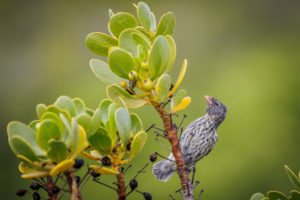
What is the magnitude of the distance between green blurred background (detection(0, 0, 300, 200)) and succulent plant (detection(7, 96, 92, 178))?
2.26 m

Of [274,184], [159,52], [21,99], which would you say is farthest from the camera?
[21,99]

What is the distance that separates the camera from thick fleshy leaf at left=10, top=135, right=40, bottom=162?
2.33 feet

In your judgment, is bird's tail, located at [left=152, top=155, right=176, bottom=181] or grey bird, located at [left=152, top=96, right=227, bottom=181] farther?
bird's tail, located at [left=152, top=155, right=176, bottom=181]

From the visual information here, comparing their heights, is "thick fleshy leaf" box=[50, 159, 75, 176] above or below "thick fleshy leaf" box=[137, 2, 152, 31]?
below

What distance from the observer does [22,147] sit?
721mm

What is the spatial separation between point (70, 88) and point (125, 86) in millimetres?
3089

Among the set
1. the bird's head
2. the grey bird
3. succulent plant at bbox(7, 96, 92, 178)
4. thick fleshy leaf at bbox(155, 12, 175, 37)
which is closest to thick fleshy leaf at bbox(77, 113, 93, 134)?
succulent plant at bbox(7, 96, 92, 178)

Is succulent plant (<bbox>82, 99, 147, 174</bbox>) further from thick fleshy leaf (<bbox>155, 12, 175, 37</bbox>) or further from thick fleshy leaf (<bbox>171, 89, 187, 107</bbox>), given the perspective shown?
thick fleshy leaf (<bbox>155, 12, 175, 37</bbox>)

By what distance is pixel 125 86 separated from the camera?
38.1 inches

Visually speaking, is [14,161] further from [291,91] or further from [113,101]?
[113,101]

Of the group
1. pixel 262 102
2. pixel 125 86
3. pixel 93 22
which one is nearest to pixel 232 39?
pixel 262 102

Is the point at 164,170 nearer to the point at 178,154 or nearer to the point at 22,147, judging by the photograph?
the point at 178,154

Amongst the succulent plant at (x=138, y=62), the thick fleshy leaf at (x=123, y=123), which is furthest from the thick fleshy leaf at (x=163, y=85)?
the thick fleshy leaf at (x=123, y=123)

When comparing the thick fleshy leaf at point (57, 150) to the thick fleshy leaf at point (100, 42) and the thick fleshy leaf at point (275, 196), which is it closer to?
the thick fleshy leaf at point (100, 42)
